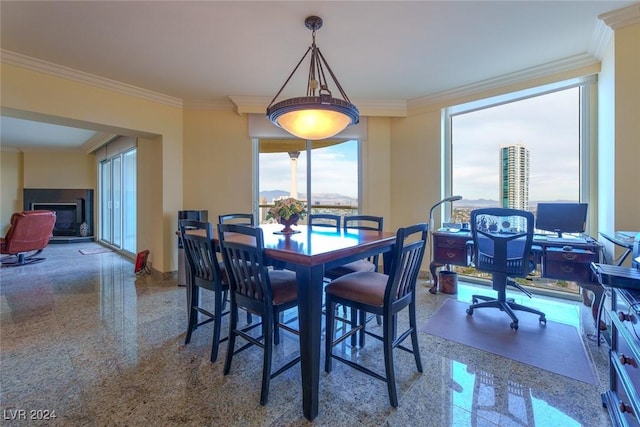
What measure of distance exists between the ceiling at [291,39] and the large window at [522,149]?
44 centimetres

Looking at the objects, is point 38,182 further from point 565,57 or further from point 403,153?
point 565,57

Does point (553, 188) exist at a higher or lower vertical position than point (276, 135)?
lower

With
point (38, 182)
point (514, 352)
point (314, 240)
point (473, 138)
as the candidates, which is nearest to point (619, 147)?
point (473, 138)

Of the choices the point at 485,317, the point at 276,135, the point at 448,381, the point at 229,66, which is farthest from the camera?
the point at 276,135

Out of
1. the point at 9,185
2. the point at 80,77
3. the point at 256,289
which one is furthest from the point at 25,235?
the point at 256,289

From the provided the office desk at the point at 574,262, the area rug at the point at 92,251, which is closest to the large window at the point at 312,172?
the office desk at the point at 574,262

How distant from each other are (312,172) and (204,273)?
8.40 feet

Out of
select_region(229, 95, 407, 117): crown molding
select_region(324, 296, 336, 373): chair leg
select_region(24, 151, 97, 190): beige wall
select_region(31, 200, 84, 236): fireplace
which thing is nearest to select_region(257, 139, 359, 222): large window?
select_region(229, 95, 407, 117): crown molding

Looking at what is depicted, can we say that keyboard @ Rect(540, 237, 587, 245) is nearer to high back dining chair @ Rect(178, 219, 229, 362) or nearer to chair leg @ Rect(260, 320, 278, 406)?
chair leg @ Rect(260, 320, 278, 406)

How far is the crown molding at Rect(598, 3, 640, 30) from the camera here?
214 cm

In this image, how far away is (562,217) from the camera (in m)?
2.81

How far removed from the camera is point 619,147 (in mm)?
2293

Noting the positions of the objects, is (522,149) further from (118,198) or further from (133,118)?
(118,198)

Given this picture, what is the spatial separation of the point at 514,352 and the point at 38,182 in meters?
10.6
